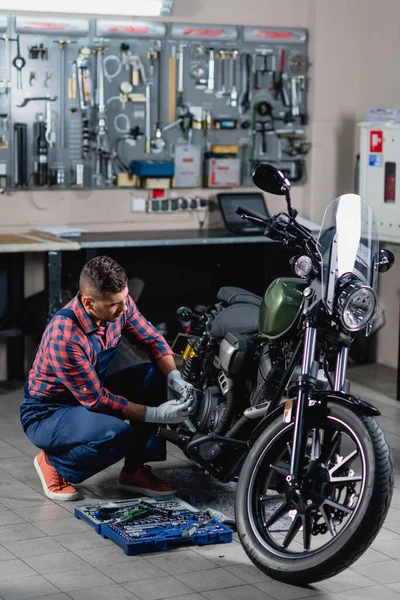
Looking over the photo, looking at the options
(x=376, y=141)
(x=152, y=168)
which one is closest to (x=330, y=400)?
(x=376, y=141)

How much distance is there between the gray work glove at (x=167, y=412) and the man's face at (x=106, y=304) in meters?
0.38

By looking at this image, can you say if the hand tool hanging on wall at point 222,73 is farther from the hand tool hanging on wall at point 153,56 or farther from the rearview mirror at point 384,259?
the rearview mirror at point 384,259

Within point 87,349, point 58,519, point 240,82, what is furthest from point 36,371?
point 240,82

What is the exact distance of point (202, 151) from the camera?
717cm

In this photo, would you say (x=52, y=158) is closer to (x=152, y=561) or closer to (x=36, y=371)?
(x=36, y=371)

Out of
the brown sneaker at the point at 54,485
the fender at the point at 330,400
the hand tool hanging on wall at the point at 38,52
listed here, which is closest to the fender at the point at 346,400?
the fender at the point at 330,400

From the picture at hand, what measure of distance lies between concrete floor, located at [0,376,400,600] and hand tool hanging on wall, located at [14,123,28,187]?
2750 mm

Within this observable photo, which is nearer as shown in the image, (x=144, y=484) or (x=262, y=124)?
(x=144, y=484)

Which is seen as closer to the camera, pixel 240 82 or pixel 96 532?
pixel 96 532

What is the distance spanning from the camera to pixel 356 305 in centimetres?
357

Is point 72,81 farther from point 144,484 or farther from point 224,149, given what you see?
point 144,484

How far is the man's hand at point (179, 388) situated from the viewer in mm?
4281

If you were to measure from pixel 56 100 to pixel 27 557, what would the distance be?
364 cm

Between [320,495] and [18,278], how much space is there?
3.46 m
